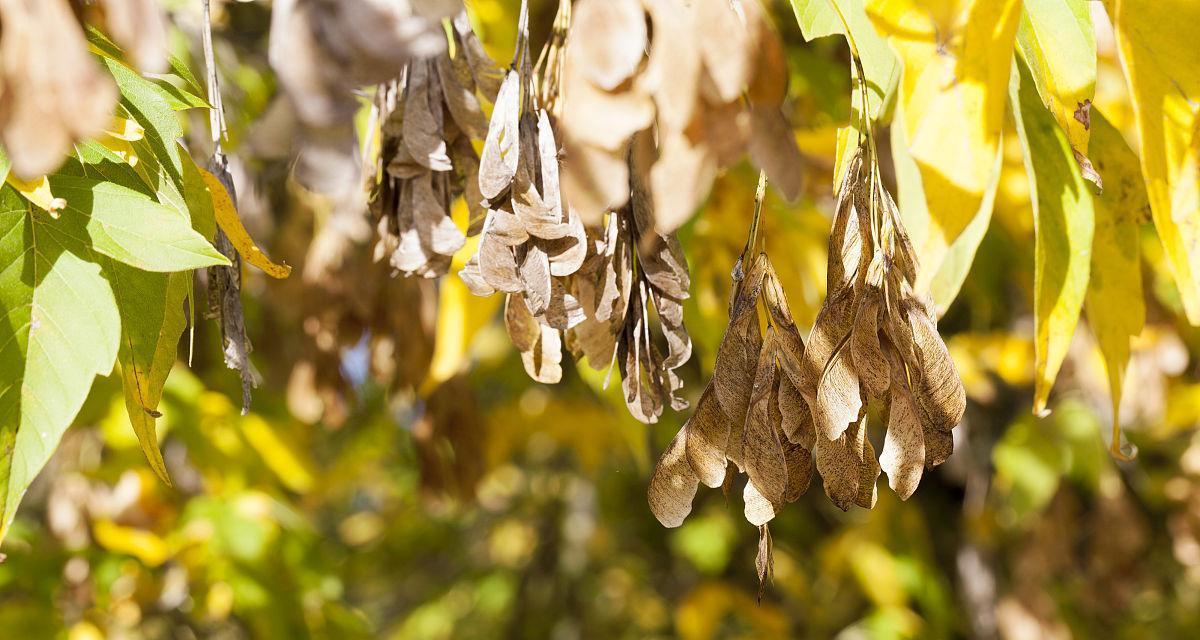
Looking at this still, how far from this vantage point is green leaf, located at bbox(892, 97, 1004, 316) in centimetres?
56

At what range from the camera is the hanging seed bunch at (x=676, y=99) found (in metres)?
0.47

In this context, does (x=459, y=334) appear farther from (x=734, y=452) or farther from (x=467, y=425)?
(x=467, y=425)

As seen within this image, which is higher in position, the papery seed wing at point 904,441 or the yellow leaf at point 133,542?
the papery seed wing at point 904,441

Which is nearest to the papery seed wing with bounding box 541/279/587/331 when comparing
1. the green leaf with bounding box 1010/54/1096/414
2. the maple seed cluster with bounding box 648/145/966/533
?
the maple seed cluster with bounding box 648/145/966/533

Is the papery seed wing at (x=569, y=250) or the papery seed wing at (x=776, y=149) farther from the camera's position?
the papery seed wing at (x=569, y=250)

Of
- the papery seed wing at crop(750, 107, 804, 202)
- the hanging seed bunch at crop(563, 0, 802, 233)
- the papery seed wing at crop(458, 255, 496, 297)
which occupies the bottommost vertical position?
the papery seed wing at crop(458, 255, 496, 297)

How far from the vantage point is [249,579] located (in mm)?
1772

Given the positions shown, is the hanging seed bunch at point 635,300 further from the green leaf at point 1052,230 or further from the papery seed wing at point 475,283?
the green leaf at point 1052,230

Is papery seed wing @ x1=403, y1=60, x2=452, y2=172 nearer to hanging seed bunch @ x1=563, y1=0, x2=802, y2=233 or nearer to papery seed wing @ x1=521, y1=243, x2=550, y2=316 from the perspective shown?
papery seed wing @ x1=521, y1=243, x2=550, y2=316

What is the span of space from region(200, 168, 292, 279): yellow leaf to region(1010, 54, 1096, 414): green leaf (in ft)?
1.73

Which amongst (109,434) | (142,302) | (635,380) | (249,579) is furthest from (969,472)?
(142,302)

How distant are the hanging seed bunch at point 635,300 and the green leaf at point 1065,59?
10.3 inches

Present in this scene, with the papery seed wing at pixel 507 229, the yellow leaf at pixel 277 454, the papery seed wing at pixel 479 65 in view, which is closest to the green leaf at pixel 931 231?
the papery seed wing at pixel 507 229

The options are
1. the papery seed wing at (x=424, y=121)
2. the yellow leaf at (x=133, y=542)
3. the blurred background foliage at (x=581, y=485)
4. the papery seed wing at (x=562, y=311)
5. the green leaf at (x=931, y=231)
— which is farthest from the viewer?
the yellow leaf at (x=133, y=542)
